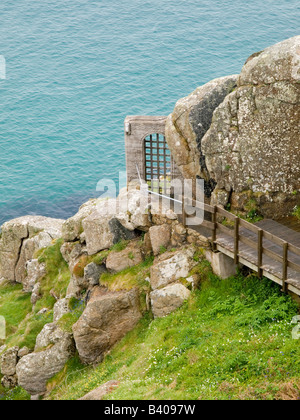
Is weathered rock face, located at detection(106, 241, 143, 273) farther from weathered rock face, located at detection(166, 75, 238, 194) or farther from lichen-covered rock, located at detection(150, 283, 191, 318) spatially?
weathered rock face, located at detection(166, 75, 238, 194)

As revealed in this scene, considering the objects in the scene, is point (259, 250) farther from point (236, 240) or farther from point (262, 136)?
point (262, 136)

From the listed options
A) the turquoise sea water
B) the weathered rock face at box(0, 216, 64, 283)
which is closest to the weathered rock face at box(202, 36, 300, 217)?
the weathered rock face at box(0, 216, 64, 283)

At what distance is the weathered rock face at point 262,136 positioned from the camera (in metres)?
24.7

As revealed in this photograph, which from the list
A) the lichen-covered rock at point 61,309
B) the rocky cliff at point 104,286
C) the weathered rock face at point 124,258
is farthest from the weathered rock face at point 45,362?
the weathered rock face at point 124,258

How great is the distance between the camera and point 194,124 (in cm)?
2833

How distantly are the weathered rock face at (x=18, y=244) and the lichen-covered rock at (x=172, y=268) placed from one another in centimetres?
1959

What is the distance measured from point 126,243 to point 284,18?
7383cm

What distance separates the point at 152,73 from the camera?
79750mm

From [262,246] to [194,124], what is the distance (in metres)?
8.37

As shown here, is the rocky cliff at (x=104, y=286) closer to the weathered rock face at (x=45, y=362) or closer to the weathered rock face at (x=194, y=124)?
the weathered rock face at (x=45, y=362)

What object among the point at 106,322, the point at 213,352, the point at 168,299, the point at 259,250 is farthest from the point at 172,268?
the point at 213,352

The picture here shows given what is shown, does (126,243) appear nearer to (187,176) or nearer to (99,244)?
(99,244)
